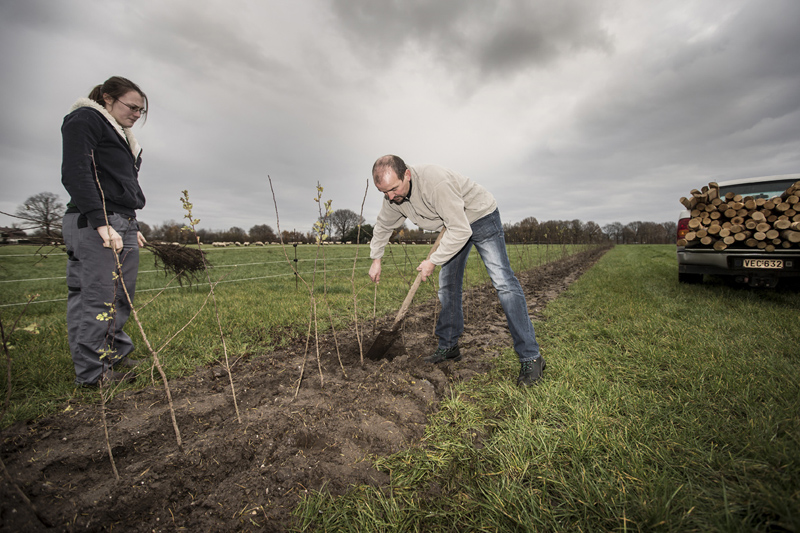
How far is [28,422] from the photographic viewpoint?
185 centimetres

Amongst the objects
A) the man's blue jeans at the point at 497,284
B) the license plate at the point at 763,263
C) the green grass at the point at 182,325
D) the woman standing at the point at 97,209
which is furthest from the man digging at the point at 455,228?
the license plate at the point at 763,263

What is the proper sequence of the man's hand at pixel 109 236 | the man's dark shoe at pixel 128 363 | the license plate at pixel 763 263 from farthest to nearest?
the license plate at pixel 763 263, the man's dark shoe at pixel 128 363, the man's hand at pixel 109 236

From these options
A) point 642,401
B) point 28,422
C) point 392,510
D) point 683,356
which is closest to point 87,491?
point 28,422

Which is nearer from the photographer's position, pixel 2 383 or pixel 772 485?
pixel 772 485

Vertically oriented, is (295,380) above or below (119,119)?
below

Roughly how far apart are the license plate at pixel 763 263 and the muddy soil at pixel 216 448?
4.35 meters

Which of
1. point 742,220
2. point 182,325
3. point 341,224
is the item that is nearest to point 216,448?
point 182,325

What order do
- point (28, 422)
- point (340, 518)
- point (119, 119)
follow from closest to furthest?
point (340, 518)
point (28, 422)
point (119, 119)

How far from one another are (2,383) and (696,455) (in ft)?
13.7

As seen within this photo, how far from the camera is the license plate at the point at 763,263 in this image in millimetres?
3982

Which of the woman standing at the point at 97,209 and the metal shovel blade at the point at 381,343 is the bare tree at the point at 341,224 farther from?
the woman standing at the point at 97,209

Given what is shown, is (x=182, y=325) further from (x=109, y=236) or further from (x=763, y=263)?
(x=763, y=263)

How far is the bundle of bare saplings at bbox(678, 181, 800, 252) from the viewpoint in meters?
4.15

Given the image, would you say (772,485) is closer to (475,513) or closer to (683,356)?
(475,513)
